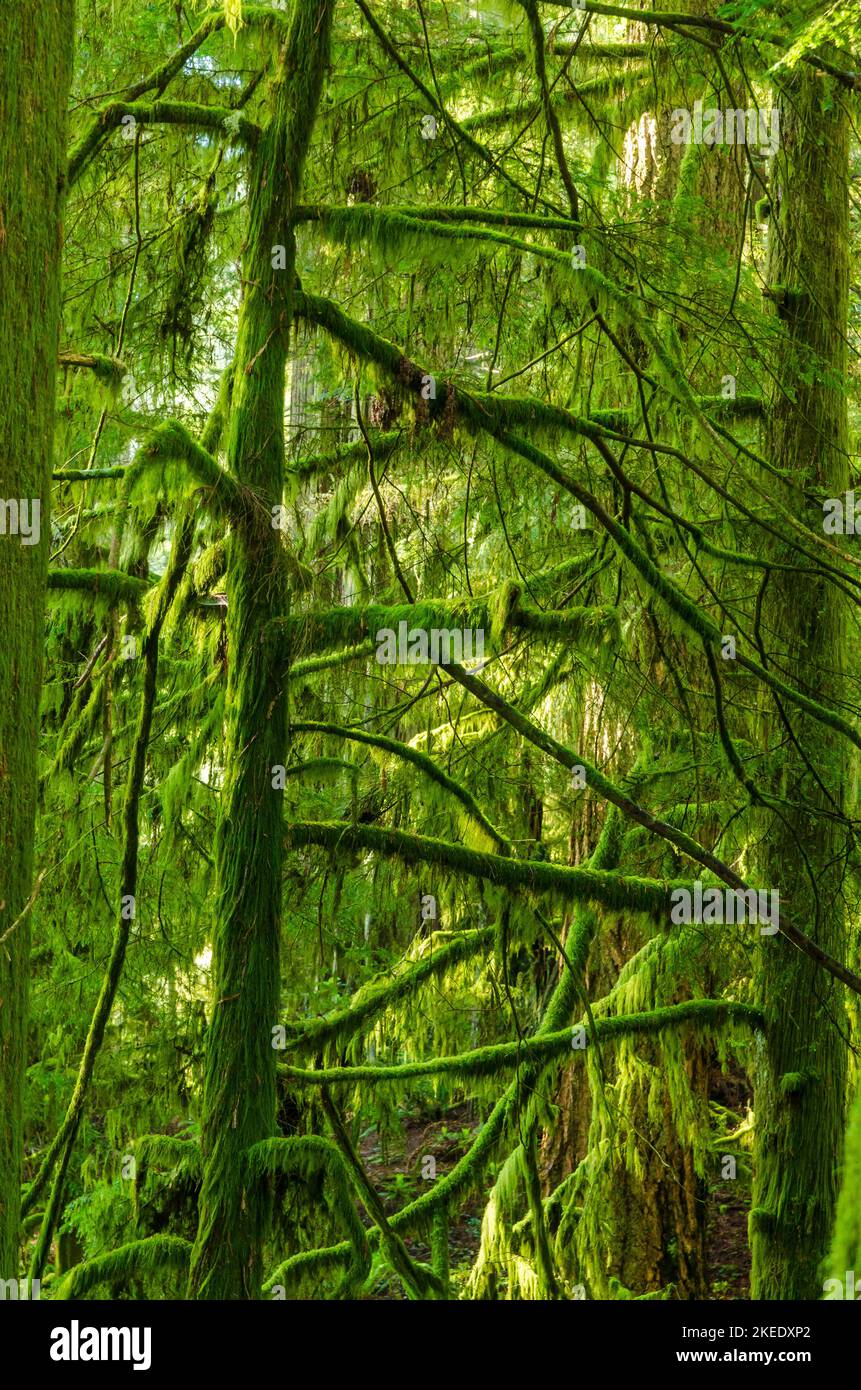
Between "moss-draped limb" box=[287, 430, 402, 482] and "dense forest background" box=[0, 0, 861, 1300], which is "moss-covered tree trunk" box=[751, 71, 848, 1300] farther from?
"moss-draped limb" box=[287, 430, 402, 482]

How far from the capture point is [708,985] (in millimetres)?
7750

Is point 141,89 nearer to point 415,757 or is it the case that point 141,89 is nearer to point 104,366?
point 104,366

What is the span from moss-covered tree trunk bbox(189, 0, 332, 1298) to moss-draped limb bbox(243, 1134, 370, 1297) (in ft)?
0.26

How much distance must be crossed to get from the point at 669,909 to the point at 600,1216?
81.0 inches

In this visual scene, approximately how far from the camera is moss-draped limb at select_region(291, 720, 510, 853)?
4.30 metres

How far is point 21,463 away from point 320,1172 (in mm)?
2888

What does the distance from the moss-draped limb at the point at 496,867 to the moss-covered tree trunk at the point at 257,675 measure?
29 cm

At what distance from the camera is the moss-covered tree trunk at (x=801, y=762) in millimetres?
5344

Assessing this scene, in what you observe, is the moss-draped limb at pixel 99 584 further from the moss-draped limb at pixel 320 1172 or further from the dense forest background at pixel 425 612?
the moss-draped limb at pixel 320 1172

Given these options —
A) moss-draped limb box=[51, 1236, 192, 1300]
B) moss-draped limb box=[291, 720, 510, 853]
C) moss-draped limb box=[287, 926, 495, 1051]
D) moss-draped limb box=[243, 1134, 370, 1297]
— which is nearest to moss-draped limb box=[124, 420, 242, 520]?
moss-draped limb box=[291, 720, 510, 853]

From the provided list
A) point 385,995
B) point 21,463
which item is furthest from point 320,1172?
point 21,463

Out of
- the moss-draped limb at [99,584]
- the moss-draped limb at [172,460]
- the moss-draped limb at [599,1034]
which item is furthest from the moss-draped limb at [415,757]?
the moss-draped limb at [599,1034]
